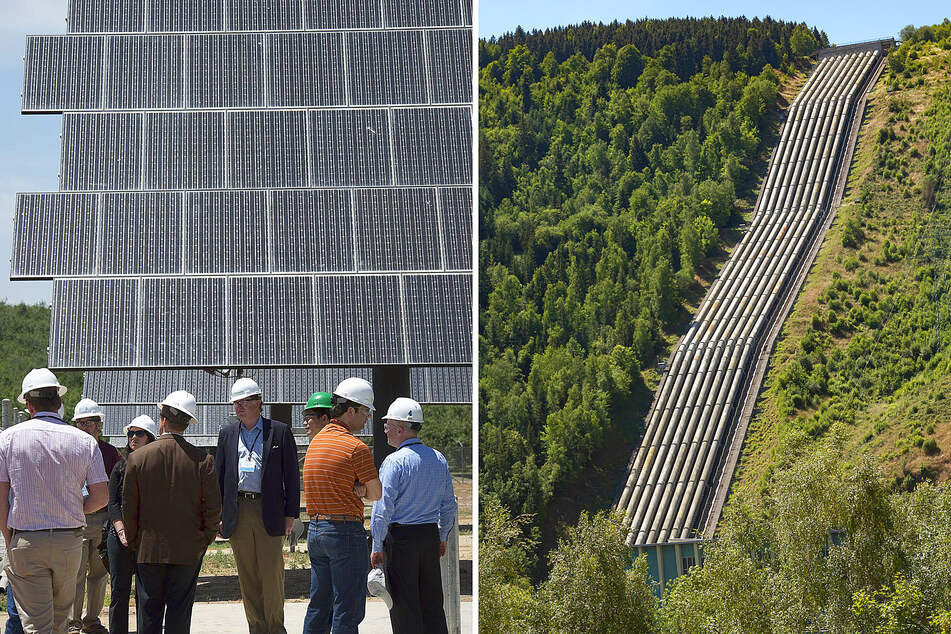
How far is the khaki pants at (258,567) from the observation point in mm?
7188

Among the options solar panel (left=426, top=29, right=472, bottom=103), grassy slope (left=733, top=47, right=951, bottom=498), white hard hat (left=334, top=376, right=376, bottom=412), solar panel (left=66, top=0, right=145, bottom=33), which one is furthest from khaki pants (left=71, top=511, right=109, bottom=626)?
grassy slope (left=733, top=47, right=951, bottom=498)

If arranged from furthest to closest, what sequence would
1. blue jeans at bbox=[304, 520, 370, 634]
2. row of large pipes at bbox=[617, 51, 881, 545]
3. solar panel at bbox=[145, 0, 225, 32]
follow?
1. row of large pipes at bbox=[617, 51, 881, 545]
2. solar panel at bbox=[145, 0, 225, 32]
3. blue jeans at bbox=[304, 520, 370, 634]

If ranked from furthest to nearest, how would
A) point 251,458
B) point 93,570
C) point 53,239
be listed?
point 53,239 < point 93,570 < point 251,458

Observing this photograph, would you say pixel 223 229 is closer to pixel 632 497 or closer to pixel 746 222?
pixel 632 497

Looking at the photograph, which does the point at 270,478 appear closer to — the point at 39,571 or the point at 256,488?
the point at 256,488

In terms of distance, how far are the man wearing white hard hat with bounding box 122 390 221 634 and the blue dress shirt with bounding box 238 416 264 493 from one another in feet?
1.73

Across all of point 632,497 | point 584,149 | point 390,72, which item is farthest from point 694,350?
point 390,72

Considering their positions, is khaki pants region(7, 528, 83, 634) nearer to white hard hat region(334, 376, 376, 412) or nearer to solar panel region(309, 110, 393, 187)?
white hard hat region(334, 376, 376, 412)

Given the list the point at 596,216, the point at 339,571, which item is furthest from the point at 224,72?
the point at 596,216

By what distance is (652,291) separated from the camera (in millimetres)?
59125

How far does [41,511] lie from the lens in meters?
6.05

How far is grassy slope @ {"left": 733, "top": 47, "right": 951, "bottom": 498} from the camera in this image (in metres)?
43.9

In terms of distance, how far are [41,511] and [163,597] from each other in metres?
0.99

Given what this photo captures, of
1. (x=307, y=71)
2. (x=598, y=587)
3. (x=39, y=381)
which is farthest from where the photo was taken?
(x=598, y=587)
